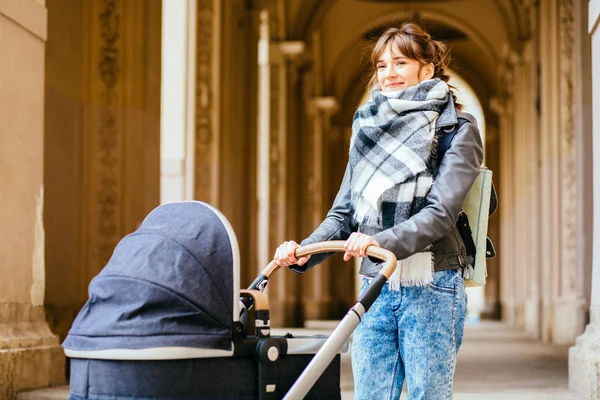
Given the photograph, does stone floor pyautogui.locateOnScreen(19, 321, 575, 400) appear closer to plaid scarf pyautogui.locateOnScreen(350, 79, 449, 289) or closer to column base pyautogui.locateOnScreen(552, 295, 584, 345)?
column base pyautogui.locateOnScreen(552, 295, 584, 345)

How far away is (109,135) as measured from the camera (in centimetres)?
795

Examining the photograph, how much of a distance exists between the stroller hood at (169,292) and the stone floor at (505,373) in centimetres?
87

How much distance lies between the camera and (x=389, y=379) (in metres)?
2.95

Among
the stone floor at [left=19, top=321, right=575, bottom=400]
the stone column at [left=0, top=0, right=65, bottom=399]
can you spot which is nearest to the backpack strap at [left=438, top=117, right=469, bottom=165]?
the stone floor at [left=19, top=321, right=575, bottom=400]

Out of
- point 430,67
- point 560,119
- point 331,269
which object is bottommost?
point 331,269

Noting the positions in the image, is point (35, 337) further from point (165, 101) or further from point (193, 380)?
point (165, 101)

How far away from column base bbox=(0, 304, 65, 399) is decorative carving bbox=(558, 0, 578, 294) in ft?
24.8

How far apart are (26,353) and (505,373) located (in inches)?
175

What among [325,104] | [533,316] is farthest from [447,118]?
[325,104]

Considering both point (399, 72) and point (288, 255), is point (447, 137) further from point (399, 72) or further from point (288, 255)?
point (288, 255)

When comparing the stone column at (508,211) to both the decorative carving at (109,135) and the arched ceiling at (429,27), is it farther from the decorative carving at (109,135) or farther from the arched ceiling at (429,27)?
the decorative carving at (109,135)

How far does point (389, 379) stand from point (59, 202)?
486 cm

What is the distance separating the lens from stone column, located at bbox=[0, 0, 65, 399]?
5.41 meters

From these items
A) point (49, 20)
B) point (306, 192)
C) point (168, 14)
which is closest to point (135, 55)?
point (49, 20)
